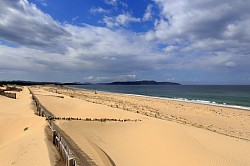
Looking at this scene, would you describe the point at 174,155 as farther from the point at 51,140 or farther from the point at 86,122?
the point at 86,122

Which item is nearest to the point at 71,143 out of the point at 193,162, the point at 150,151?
the point at 150,151

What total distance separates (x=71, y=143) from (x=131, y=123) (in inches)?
253

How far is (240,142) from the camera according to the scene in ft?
47.5

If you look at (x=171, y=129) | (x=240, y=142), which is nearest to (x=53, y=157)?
(x=171, y=129)

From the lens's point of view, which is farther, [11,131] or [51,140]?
[11,131]

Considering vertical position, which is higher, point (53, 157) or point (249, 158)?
point (53, 157)

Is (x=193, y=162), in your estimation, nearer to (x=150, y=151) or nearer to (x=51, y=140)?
(x=150, y=151)

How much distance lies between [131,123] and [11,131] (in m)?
7.26

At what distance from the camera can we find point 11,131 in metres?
14.8

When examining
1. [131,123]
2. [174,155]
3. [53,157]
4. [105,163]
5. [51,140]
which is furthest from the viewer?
[131,123]

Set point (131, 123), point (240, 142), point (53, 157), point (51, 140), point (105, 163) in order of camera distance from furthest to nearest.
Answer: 1. point (131, 123)
2. point (240, 142)
3. point (51, 140)
4. point (105, 163)
5. point (53, 157)

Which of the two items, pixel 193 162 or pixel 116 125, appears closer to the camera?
pixel 193 162

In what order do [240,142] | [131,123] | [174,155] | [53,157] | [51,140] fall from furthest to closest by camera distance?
[131,123] < [240,142] < [174,155] < [51,140] < [53,157]

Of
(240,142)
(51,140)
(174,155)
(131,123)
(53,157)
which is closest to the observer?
(53,157)
